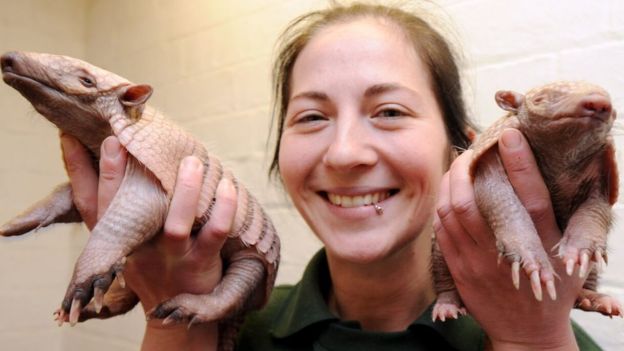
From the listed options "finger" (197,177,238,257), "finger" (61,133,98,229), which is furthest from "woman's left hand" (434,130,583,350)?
"finger" (61,133,98,229)

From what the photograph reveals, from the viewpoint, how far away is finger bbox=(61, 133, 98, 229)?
1425mm

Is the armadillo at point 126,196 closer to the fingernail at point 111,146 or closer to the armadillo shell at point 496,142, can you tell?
the fingernail at point 111,146

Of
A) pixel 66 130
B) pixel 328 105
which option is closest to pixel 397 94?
pixel 328 105

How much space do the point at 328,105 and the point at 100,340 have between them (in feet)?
8.93

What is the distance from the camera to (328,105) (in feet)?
4.91

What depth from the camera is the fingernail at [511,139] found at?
1123 mm

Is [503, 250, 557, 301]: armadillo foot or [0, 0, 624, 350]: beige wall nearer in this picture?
[503, 250, 557, 301]: armadillo foot

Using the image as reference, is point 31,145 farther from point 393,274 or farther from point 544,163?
point 544,163

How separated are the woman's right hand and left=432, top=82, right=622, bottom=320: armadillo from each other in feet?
1.88

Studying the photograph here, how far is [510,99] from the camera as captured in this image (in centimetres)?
121

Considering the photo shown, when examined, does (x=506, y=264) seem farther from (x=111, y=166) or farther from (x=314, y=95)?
(x=111, y=166)

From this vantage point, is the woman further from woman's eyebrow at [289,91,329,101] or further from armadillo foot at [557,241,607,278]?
armadillo foot at [557,241,607,278]

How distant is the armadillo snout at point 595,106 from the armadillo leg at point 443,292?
54 centimetres

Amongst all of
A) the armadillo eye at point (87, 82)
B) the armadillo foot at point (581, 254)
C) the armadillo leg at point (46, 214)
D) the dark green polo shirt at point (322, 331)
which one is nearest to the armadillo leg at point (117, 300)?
the armadillo leg at point (46, 214)
